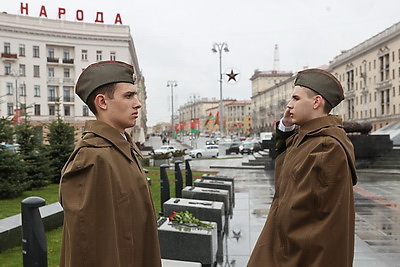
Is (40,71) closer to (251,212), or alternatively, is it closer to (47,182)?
(47,182)

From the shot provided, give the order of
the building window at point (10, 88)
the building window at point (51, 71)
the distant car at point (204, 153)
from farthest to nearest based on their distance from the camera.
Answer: the building window at point (51, 71)
the building window at point (10, 88)
the distant car at point (204, 153)

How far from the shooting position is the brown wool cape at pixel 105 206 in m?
2.08

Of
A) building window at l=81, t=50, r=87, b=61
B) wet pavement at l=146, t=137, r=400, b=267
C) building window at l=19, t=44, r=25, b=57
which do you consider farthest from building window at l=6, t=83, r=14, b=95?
wet pavement at l=146, t=137, r=400, b=267

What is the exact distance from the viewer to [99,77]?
242 centimetres

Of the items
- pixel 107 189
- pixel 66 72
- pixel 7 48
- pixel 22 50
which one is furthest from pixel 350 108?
pixel 107 189

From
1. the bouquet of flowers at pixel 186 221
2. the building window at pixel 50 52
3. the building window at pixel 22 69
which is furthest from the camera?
the building window at pixel 50 52

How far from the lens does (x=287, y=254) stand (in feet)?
8.72

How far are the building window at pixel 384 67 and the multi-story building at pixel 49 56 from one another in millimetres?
36004

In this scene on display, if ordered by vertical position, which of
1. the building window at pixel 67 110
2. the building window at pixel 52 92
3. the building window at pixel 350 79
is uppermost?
the building window at pixel 350 79

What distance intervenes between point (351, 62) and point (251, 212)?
63.8 metres

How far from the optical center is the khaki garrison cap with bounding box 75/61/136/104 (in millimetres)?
2426

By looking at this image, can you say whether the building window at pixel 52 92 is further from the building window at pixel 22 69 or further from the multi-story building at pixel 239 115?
the multi-story building at pixel 239 115

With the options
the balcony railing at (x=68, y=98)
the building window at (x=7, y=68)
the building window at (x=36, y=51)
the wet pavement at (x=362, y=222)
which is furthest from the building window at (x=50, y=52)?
the wet pavement at (x=362, y=222)

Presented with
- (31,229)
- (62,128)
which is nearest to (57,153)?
(62,128)
